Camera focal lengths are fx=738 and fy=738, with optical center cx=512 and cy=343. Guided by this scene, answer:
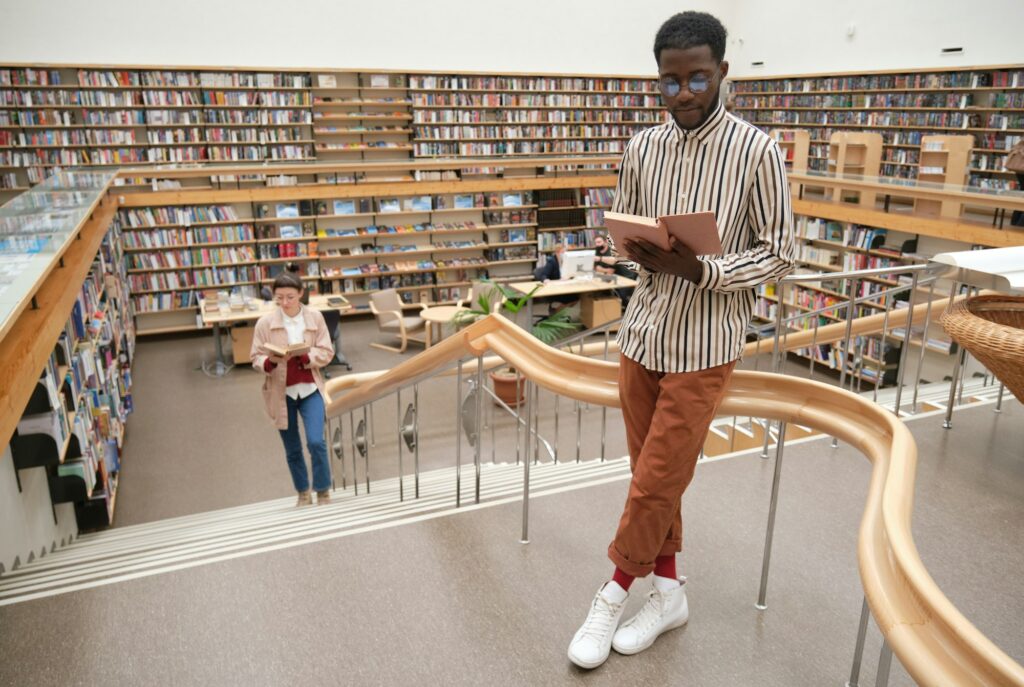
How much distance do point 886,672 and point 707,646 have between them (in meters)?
0.62

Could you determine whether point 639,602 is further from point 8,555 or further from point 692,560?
point 8,555

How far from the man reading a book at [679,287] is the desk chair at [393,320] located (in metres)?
7.32

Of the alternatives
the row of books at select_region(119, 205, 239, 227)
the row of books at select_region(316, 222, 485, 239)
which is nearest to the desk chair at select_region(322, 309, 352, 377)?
the row of books at select_region(316, 222, 485, 239)

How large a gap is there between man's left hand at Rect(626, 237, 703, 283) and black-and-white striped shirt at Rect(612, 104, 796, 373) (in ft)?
0.09

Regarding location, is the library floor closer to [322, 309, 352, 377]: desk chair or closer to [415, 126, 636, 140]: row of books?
[322, 309, 352, 377]: desk chair

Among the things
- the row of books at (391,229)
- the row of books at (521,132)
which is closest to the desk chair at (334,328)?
the row of books at (391,229)

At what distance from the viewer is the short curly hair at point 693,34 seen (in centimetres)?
157

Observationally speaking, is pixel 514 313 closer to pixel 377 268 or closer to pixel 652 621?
pixel 377 268

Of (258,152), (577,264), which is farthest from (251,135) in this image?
(577,264)

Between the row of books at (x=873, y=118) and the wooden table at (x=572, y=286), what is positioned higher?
the row of books at (x=873, y=118)

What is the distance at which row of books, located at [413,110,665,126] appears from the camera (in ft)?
38.9

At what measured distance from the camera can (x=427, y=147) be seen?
11.9 metres

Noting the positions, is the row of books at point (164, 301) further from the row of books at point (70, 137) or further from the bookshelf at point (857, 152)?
the bookshelf at point (857, 152)

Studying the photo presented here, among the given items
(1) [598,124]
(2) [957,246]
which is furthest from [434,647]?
(1) [598,124]
